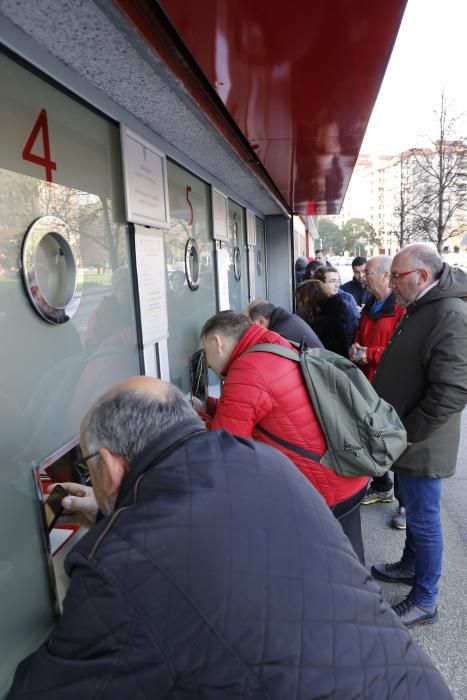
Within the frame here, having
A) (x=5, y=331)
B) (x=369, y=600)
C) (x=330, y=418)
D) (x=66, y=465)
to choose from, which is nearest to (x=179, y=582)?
(x=369, y=600)

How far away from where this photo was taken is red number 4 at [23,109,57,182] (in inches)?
59.0

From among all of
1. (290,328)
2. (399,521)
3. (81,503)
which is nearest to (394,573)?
(399,521)

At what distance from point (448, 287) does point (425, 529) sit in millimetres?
1245

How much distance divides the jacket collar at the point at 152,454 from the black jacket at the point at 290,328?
6.59 feet

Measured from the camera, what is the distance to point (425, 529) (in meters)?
2.55

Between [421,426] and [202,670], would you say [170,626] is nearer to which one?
[202,670]

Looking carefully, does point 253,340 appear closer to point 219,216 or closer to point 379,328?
point 379,328

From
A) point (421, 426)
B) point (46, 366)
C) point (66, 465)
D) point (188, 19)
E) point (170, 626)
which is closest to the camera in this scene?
point (170, 626)

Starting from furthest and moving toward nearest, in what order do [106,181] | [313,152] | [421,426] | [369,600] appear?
[313,152] < [421,426] < [106,181] < [369,600]

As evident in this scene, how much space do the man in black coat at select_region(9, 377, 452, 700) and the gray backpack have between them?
833 millimetres

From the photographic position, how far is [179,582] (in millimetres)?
845

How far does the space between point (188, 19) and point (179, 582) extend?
1.41 metres

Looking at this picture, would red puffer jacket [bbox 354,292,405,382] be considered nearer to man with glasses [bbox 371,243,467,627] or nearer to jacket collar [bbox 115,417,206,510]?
man with glasses [bbox 371,243,467,627]

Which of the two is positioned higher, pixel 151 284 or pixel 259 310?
pixel 151 284
